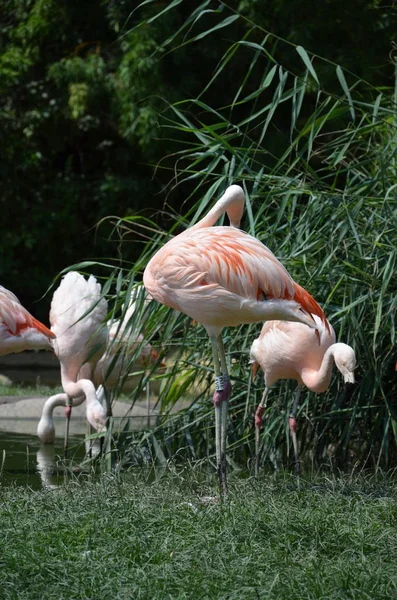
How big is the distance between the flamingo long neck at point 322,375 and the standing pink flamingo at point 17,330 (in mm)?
1315

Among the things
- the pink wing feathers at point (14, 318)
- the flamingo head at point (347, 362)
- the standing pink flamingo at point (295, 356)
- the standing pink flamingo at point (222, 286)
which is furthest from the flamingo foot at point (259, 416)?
the pink wing feathers at point (14, 318)

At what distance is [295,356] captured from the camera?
4.63 meters

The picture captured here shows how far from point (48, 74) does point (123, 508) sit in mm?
9086

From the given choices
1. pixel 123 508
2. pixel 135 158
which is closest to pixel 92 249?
pixel 135 158

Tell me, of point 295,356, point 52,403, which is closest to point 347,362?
point 295,356

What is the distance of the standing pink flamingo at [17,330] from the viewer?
4.84 m

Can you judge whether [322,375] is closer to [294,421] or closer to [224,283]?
[294,421]

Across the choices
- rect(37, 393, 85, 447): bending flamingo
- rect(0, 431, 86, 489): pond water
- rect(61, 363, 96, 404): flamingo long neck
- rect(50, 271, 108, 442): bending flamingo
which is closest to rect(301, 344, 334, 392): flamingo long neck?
rect(0, 431, 86, 489): pond water

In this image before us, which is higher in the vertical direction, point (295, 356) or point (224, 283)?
point (224, 283)

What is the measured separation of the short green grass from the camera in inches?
98.0

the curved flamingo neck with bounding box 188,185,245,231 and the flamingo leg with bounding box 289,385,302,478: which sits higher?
the curved flamingo neck with bounding box 188,185,245,231

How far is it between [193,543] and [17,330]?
88.9 inches

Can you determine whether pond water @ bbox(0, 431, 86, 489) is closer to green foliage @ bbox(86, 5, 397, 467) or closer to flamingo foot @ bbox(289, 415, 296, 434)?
green foliage @ bbox(86, 5, 397, 467)

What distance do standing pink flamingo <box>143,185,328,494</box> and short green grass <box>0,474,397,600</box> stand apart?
49 centimetres
